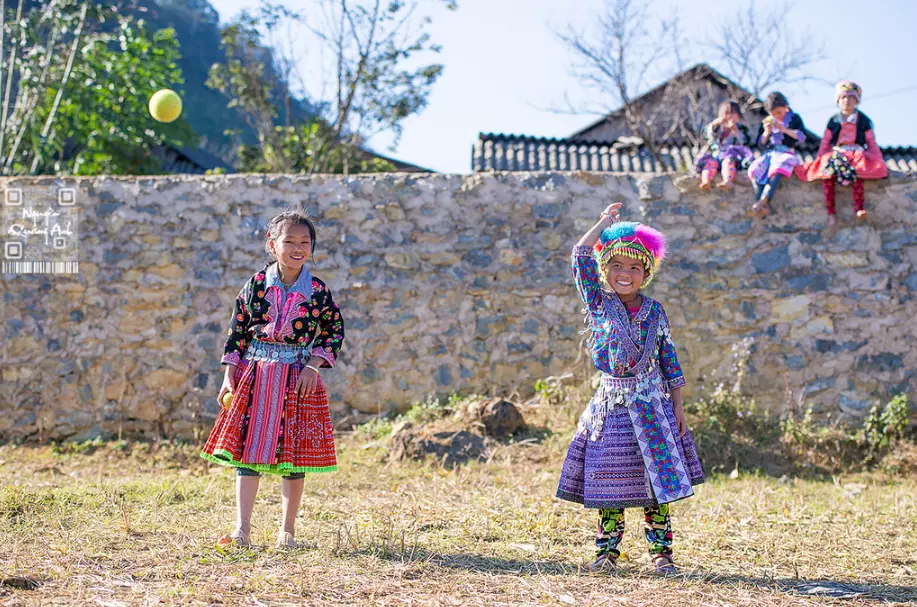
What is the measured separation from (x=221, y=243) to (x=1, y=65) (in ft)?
17.7

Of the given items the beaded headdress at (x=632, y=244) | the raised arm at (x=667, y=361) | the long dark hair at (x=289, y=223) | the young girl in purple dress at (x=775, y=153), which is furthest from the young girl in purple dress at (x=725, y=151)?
the long dark hair at (x=289, y=223)

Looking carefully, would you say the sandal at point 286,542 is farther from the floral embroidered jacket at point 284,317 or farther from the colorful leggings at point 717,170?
the colorful leggings at point 717,170

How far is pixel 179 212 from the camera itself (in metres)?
6.21

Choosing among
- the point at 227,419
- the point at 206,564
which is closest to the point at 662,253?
the point at 227,419

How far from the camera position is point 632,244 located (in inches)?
126

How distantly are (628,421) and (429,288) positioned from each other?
3179mm

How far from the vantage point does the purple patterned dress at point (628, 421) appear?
3.03 meters

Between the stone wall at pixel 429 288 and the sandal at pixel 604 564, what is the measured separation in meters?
2.99

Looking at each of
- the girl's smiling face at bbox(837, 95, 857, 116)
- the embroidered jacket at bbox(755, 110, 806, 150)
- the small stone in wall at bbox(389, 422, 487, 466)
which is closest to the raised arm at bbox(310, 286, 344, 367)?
the small stone in wall at bbox(389, 422, 487, 466)

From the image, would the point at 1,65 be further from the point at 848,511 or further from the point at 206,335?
the point at 848,511

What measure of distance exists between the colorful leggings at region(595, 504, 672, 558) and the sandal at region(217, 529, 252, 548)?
1.30 m

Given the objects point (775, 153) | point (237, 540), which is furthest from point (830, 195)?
point (237, 540)

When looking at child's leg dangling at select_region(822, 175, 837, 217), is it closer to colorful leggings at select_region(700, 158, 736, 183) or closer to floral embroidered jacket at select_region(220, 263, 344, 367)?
colorful leggings at select_region(700, 158, 736, 183)

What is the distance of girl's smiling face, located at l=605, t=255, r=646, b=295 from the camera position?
125 inches
